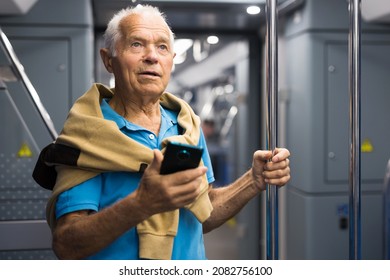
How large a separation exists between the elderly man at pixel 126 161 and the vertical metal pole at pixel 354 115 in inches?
6.5

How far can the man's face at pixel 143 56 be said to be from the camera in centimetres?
109

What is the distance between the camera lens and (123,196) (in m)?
1.09

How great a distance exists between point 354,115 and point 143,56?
19.9 inches

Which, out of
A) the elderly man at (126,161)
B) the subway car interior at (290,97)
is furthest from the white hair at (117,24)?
the subway car interior at (290,97)

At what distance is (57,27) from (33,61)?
8.5 inches

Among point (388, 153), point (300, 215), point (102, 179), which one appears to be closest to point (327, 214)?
point (300, 215)

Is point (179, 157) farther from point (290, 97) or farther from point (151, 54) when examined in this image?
point (290, 97)

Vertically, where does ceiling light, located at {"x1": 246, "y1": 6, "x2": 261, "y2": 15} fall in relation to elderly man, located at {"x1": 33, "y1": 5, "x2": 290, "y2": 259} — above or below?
above

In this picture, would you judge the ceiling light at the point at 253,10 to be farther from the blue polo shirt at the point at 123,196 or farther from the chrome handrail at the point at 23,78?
the blue polo shirt at the point at 123,196

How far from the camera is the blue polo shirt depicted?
1.05m

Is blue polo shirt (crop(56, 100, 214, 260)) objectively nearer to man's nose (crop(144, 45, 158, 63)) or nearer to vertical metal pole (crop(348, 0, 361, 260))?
man's nose (crop(144, 45, 158, 63))

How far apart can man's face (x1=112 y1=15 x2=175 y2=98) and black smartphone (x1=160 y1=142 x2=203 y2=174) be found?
0.25m

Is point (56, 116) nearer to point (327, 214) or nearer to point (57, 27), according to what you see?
point (57, 27)

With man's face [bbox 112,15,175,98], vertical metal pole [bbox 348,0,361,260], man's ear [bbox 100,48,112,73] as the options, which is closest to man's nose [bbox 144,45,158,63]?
man's face [bbox 112,15,175,98]
